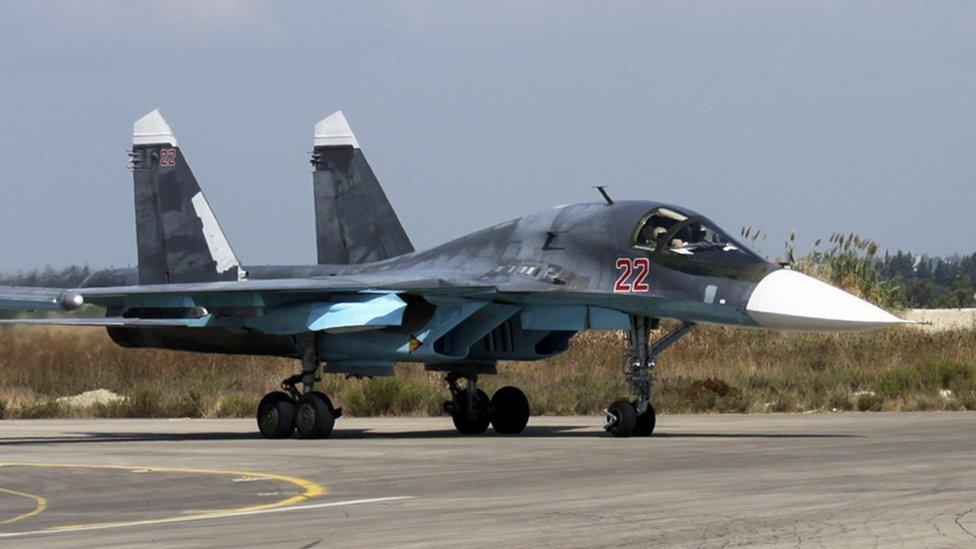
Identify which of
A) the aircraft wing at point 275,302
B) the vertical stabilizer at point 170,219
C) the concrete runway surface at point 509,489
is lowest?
the concrete runway surface at point 509,489

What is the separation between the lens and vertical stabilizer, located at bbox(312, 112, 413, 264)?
86.0 feet

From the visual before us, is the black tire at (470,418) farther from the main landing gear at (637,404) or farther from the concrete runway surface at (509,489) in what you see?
the main landing gear at (637,404)

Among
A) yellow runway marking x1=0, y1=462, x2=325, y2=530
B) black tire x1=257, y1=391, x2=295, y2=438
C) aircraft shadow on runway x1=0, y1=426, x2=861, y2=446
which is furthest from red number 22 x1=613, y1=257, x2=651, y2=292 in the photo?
yellow runway marking x1=0, y1=462, x2=325, y2=530

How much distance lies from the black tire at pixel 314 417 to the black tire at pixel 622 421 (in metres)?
3.83

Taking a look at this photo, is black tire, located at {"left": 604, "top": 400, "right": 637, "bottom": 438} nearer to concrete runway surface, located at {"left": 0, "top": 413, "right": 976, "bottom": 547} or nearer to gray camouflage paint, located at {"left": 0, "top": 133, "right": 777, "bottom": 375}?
concrete runway surface, located at {"left": 0, "top": 413, "right": 976, "bottom": 547}

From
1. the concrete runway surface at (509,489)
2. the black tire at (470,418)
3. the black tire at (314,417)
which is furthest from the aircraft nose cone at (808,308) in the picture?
the black tire at (314,417)

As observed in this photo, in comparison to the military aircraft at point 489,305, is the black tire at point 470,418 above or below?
below

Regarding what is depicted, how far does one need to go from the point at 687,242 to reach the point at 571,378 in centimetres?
1305

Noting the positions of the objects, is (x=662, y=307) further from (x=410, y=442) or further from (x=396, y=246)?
(x=396, y=246)

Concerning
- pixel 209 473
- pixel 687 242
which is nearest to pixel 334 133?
pixel 687 242

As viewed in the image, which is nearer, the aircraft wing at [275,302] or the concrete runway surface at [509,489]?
the concrete runway surface at [509,489]

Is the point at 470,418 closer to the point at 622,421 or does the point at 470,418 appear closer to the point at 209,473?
the point at 622,421

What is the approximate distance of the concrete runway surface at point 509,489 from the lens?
34.6 ft

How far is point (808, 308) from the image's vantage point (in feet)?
63.5
